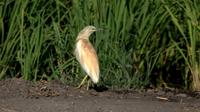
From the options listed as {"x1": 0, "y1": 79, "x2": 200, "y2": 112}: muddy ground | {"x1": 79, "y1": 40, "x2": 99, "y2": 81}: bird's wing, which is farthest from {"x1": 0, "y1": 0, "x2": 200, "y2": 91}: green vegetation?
{"x1": 79, "y1": 40, "x2": 99, "y2": 81}: bird's wing

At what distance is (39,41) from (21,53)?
292 mm

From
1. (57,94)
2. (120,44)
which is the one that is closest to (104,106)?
(57,94)

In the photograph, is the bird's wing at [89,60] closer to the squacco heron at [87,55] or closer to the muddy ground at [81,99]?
the squacco heron at [87,55]

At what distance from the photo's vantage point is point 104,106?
8078 millimetres

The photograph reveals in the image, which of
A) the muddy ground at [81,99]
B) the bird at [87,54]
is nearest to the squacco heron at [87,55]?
the bird at [87,54]

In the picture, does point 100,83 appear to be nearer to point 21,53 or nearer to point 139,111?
point 21,53

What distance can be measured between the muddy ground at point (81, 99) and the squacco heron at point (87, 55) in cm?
30

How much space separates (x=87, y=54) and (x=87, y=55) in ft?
0.04

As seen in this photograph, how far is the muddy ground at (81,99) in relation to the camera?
7902 mm

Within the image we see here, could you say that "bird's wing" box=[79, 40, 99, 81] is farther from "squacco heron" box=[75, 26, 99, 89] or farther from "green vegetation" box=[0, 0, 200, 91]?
"green vegetation" box=[0, 0, 200, 91]

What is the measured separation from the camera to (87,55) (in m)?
8.96

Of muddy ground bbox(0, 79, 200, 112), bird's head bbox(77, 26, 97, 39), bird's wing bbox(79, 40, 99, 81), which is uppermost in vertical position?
bird's head bbox(77, 26, 97, 39)

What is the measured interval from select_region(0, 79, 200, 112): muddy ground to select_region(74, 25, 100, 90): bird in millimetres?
293

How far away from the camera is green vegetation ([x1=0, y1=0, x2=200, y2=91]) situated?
9531mm
